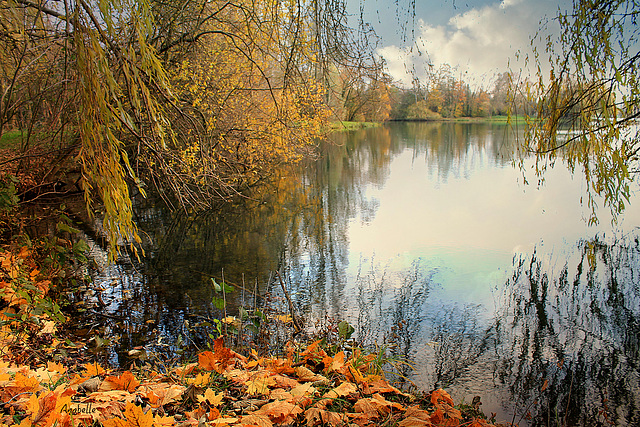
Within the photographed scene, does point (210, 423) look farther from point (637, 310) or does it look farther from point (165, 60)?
point (165, 60)

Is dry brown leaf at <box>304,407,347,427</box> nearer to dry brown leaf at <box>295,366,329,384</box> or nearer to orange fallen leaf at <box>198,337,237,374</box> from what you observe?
dry brown leaf at <box>295,366,329,384</box>

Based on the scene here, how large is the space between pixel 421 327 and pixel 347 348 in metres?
1.31

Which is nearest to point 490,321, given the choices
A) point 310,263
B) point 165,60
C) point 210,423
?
point 310,263

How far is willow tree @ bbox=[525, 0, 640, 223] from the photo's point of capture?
3.70m

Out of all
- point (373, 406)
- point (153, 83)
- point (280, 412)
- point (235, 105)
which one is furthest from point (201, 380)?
point (235, 105)

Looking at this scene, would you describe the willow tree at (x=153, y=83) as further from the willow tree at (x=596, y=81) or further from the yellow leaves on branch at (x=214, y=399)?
the willow tree at (x=596, y=81)

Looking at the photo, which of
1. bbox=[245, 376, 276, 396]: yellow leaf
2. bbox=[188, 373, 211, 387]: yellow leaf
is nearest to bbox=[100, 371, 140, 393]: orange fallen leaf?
bbox=[188, 373, 211, 387]: yellow leaf

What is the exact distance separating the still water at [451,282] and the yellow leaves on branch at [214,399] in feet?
3.92

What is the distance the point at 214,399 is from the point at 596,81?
404 centimetres

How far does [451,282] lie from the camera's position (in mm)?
6645

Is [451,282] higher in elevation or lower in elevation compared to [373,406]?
lower

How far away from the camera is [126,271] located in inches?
269

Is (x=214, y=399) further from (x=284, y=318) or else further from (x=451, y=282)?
(x=451, y=282)

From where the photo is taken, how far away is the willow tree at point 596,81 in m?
3.70
